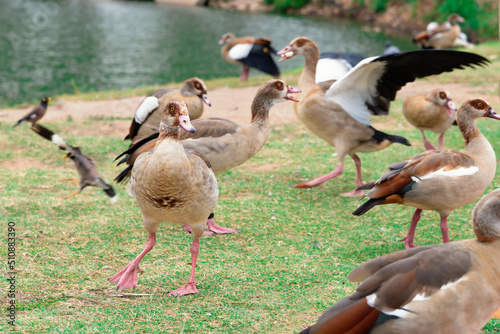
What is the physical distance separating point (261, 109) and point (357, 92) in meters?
1.22

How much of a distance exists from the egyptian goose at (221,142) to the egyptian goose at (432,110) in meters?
2.33

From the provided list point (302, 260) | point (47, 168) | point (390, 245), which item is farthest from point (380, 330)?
point (47, 168)

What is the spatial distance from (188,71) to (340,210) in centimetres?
1353

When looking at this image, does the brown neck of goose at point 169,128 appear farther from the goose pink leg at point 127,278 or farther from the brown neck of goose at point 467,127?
the brown neck of goose at point 467,127

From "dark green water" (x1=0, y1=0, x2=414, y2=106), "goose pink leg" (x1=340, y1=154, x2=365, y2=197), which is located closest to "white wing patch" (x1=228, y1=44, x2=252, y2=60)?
"dark green water" (x1=0, y1=0, x2=414, y2=106)

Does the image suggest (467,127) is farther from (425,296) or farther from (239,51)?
(239,51)

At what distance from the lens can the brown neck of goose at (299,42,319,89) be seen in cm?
770

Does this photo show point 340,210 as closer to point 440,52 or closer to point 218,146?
point 218,146

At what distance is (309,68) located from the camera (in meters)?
7.87

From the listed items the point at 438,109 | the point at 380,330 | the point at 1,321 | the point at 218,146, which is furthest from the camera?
the point at 438,109

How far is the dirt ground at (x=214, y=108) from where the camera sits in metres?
11.0

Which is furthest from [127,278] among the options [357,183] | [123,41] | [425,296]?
[123,41]

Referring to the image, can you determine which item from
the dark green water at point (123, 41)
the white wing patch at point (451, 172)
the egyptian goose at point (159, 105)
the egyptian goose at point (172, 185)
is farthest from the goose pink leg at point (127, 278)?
the dark green water at point (123, 41)

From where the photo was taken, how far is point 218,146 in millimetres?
6207
